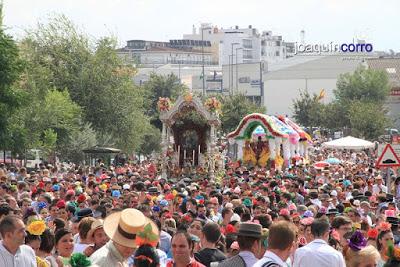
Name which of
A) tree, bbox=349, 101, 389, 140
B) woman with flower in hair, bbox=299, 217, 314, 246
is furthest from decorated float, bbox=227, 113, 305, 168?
woman with flower in hair, bbox=299, 217, 314, 246

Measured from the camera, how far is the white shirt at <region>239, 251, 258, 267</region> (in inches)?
374

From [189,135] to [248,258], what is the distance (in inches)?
Result: 1414

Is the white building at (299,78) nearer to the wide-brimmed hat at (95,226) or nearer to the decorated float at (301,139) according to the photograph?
the decorated float at (301,139)

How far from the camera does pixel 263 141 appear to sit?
4925cm

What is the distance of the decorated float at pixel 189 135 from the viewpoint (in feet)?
141

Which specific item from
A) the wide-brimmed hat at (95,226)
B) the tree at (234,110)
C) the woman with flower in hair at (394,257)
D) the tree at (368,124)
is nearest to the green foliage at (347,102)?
the tree at (368,124)

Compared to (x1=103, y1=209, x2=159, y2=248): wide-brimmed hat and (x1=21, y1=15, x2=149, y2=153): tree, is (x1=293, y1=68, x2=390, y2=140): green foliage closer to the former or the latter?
(x1=21, y1=15, x2=149, y2=153): tree

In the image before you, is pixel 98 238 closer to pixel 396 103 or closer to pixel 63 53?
pixel 63 53

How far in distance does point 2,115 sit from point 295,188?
1631cm

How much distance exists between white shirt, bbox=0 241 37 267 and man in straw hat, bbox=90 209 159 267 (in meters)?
1.28

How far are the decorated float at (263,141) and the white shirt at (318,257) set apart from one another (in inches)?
1469

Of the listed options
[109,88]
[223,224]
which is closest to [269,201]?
[223,224]

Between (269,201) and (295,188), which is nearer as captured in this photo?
(269,201)

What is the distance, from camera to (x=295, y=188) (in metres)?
25.7
